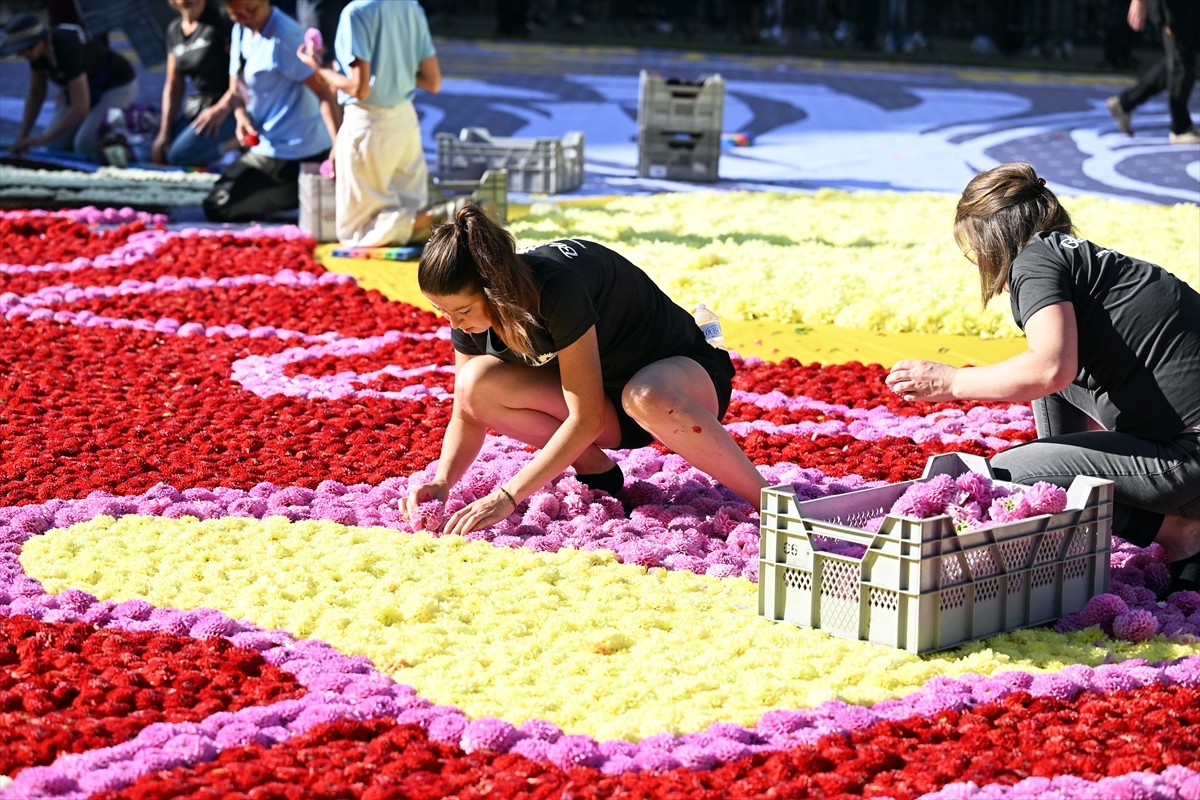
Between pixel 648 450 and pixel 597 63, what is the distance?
14747 mm

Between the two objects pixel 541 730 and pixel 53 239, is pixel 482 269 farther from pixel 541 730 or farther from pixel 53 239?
pixel 53 239

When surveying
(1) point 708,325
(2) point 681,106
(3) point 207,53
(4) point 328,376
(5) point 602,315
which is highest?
(3) point 207,53

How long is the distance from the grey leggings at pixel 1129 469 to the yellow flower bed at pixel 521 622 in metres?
0.42

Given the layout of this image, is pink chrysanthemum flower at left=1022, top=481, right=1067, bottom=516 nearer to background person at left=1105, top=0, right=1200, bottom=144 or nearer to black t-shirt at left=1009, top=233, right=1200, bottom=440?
black t-shirt at left=1009, top=233, right=1200, bottom=440

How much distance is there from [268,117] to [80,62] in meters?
3.29

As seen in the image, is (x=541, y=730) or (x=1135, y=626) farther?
(x=1135, y=626)

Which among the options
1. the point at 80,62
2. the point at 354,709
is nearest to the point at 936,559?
the point at 354,709

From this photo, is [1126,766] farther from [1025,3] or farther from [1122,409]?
[1025,3]

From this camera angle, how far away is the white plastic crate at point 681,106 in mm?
11234

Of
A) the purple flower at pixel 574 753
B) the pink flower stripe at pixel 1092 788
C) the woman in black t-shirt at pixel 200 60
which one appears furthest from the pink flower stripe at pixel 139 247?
the pink flower stripe at pixel 1092 788

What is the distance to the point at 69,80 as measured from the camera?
11.8 meters

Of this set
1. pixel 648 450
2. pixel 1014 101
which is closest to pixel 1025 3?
pixel 1014 101

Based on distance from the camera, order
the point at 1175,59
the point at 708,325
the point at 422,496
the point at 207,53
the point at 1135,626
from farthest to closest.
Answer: the point at 1175,59 < the point at 207,53 < the point at 708,325 < the point at 422,496 < the point at 1135,626

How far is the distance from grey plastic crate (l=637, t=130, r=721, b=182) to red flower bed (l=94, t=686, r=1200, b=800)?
8.85m
